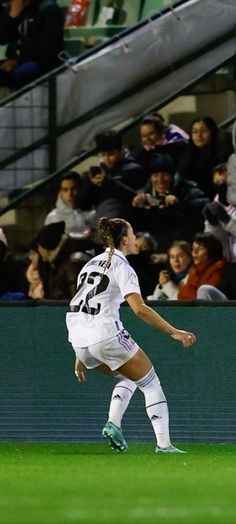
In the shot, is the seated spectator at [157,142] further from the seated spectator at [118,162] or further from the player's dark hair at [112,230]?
the player's dark hair at [112,230]

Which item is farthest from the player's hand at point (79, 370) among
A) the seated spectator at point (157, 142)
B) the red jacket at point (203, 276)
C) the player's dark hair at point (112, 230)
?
the seated spectator at point (157, 142)

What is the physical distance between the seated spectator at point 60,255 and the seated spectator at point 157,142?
980 millimetres

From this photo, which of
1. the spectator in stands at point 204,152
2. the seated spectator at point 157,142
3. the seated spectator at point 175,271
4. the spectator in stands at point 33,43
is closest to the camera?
the seated spectator at point 175,271

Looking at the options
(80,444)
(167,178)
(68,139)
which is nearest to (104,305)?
(80,444)

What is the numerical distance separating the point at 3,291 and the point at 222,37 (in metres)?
3.33

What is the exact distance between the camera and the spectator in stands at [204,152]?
1577 cm

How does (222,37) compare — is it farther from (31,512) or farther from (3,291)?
(31,512)

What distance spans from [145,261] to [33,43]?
131 inches

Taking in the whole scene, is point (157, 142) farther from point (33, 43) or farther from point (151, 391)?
point (151, 391)

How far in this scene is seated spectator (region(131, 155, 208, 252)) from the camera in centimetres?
1591

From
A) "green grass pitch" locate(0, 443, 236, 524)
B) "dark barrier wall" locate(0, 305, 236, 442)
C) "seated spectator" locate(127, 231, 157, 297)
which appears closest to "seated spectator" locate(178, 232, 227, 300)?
"dark barrier wall" locate(0, 305, 236, 442)

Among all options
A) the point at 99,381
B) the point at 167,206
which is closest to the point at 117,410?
the point at 99,381

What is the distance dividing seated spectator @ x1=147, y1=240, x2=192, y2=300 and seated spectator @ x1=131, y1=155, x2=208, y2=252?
2.44 feet

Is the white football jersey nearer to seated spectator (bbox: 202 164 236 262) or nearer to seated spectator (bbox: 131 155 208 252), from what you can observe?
seated spectator (bbox: 202 164 236 262)
